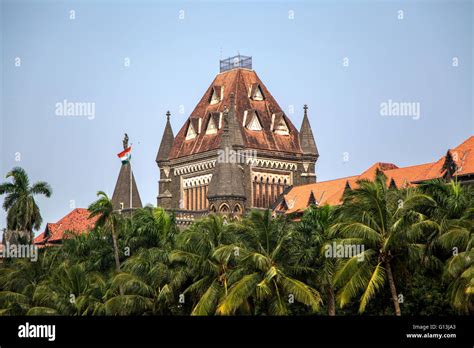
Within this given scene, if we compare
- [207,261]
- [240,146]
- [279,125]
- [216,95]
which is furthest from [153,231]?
[216,95]

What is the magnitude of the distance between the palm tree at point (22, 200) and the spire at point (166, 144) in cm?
4230

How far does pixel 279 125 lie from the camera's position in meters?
126

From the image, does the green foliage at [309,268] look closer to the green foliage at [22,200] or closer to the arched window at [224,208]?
the green foliage at [22,200]

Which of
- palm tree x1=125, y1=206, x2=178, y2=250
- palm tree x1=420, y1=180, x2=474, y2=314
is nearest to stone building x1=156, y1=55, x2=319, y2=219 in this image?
palm tree x1=125, y1=206, x2=178, y2=250

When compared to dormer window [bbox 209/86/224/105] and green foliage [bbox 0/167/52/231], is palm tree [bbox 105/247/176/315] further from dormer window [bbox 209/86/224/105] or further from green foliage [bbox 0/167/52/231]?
dormer window [bbox 209/86/224/105]

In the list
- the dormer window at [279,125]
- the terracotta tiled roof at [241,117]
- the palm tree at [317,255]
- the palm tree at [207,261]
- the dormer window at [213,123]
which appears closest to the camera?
the palm tree at [207,261]

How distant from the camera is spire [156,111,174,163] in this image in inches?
5032

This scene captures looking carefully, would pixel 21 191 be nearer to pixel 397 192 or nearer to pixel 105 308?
pixel 105 308

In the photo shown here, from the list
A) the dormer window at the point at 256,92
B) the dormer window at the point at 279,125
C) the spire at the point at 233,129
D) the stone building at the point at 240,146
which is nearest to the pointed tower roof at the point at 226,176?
the spire at the point at 233,129

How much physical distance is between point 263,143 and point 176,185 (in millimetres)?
10320

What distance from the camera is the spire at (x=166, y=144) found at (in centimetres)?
12781

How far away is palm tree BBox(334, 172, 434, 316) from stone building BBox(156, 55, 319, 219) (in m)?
58.1

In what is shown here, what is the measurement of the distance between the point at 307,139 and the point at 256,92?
7.03 metres

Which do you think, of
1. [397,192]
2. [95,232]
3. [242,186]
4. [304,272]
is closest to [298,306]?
[304,272]
